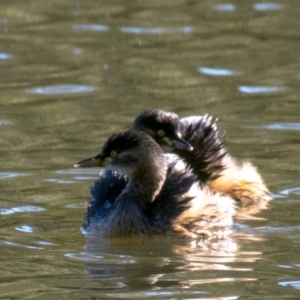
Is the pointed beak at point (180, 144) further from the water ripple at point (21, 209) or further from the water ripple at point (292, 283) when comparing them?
the water ripple at point (292, 283)

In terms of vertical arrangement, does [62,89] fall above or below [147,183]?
above

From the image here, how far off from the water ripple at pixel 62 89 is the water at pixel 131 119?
0.01 metres

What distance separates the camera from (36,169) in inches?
372

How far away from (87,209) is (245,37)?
585 centimetres

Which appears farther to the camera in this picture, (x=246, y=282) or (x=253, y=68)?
(x=253, y=68)

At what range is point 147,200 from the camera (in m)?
8.23

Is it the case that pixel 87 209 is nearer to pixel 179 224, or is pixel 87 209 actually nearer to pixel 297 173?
pixel 179 224

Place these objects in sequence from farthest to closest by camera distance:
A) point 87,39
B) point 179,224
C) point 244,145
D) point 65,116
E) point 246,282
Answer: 1. point 87,39
2. point 65,116
3. point 244,145
4. point 179,224
5. point 246,282

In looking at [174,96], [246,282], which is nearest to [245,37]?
[174,96]

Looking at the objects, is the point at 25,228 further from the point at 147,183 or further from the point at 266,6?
the point at 266,6

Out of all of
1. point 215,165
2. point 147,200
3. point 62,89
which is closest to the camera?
point 147,200

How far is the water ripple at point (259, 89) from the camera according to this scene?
11.7 metres

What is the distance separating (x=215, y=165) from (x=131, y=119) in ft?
6.10

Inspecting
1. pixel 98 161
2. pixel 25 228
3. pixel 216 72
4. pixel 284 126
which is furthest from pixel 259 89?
pixel 25 228
